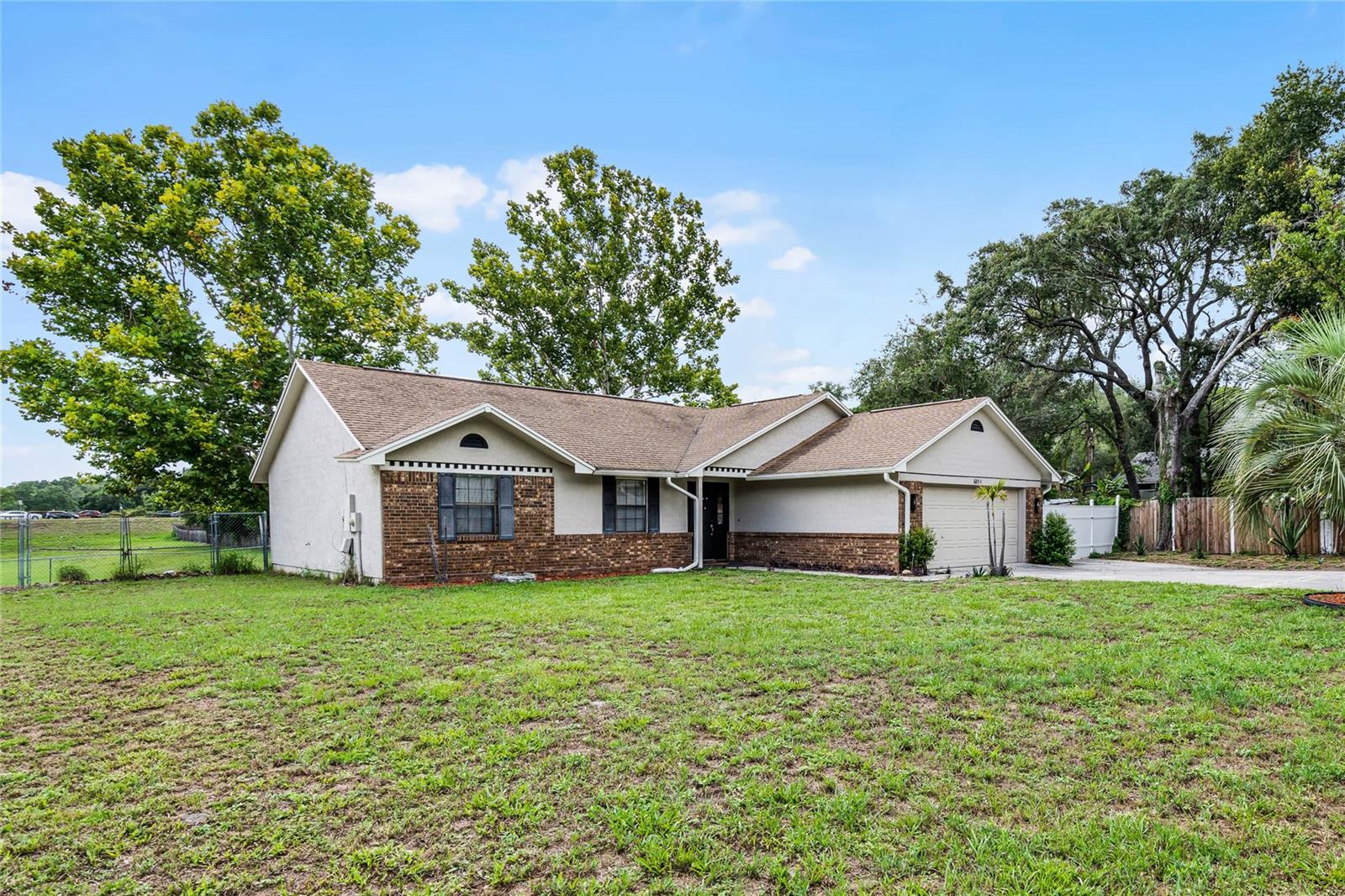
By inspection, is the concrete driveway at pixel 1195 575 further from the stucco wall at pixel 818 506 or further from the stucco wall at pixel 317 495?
the stucco wall at pixel 317 495

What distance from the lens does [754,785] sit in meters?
4.06

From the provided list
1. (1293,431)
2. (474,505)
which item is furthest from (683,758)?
(474,505)

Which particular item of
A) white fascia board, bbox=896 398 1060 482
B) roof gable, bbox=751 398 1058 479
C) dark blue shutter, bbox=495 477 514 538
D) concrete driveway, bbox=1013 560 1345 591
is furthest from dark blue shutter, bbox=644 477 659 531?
concrete driveway, bbox=1013 560 1345 591

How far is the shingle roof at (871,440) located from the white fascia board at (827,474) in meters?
0.06

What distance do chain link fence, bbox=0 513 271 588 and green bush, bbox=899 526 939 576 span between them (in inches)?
615

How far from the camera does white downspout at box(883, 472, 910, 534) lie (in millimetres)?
15156

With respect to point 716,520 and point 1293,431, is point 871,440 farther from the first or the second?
point 1293,431

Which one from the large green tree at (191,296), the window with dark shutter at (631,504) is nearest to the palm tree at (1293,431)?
the window with dark shutter at (631,504)

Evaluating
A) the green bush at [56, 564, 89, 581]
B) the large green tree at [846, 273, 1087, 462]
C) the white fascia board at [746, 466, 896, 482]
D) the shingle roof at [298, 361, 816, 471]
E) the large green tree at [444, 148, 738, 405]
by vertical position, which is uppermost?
the large green tree at [444, 148, 738, 405]

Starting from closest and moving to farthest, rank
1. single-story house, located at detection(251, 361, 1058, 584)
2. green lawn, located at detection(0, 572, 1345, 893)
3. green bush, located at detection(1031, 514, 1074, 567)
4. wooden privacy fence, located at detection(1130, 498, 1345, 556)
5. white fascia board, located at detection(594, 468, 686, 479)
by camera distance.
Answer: green lawn, located at detection(0, 572, 1345, 893)
single-story house, located at detection(251, 361, 1058, 584)
white fascia board, located at detection(594, 468, 686, 479)
wooden privacy fence, located at detection(1130, 498, 1345, 556)
green bush, located at detection(1031, 514, 1074, 567)

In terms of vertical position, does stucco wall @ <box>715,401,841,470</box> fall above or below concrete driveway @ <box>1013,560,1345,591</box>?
above

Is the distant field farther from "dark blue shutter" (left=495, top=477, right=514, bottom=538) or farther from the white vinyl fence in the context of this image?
the white vinyl fence

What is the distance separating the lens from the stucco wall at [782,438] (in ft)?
57.6

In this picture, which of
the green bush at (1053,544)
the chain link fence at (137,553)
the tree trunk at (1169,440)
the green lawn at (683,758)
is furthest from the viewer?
the tree trunk at (1169,440)
